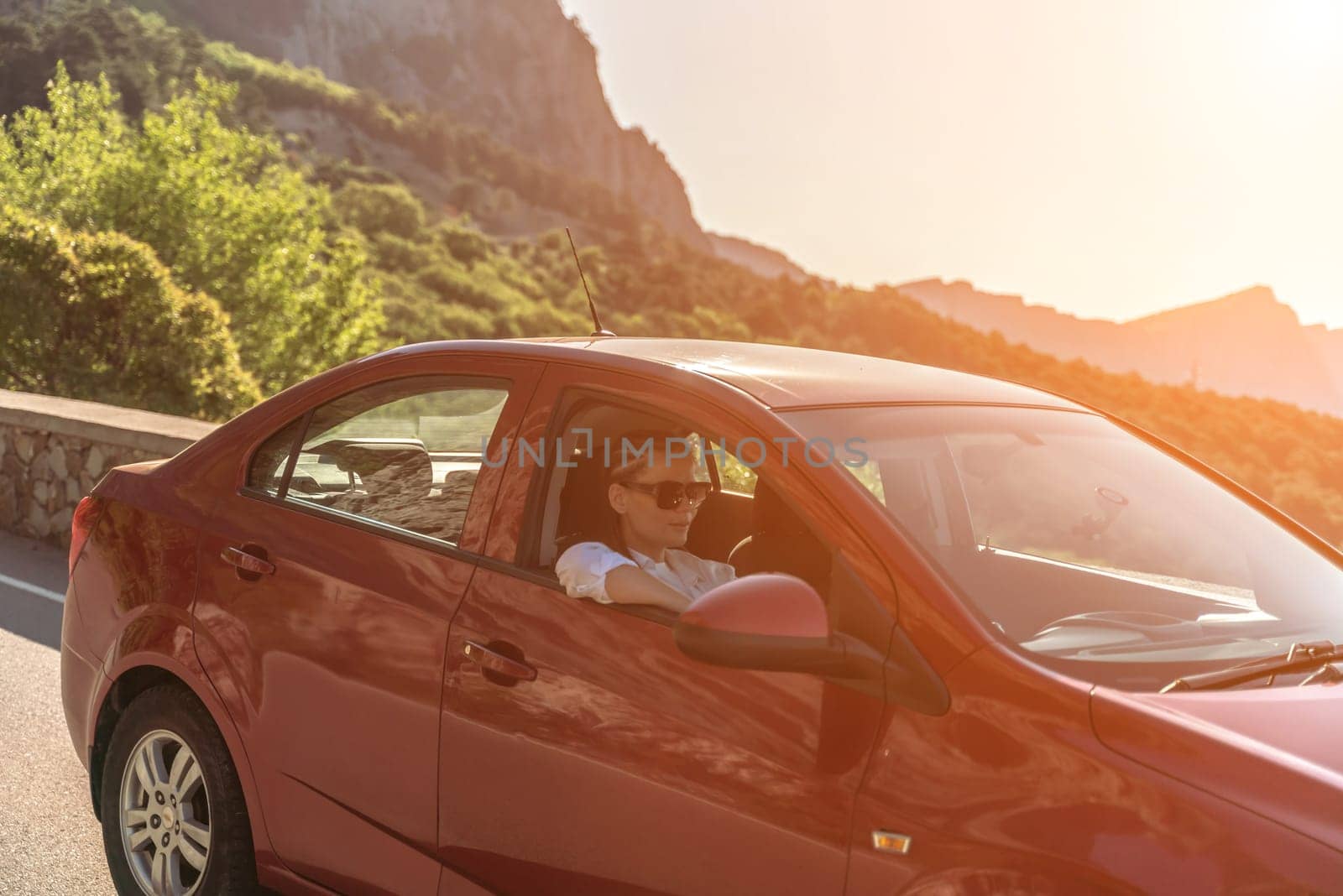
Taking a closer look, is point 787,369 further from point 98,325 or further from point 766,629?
point 98,325

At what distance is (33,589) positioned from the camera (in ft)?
26.4

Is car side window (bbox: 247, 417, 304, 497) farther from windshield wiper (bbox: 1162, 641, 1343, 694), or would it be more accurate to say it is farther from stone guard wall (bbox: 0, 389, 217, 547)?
stone guard wall (bbox: 0, 389, 217, 547)

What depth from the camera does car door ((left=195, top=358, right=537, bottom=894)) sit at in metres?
2.95

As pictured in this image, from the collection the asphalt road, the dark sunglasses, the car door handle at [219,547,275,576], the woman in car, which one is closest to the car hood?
the woman in car

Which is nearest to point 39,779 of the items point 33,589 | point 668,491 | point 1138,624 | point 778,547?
point 668,491

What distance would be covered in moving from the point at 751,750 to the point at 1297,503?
4947 centimetres

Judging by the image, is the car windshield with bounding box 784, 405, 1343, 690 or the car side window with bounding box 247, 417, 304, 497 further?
the car side window with bounding box 247, 417, 304, 497

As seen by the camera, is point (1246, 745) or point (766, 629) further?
point (766, 629)

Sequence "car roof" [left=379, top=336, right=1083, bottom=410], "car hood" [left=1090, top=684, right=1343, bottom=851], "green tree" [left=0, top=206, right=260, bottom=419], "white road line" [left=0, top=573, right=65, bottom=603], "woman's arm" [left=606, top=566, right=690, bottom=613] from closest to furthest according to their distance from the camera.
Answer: "car hood" [left=1090, top=684, right=1343, bottom=851], "woman's arm" [left=606, top=566, right=690, bottom=613], "car roof" [left=379, top=336, right=1083, bottom=410], "white road line" [left=0, top=573, right=65, bottom=603], "green tree" [left=0, top=206, right=260, bottom=419]

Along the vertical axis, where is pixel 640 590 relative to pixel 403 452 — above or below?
below

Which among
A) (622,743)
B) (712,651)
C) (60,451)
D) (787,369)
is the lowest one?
(60,451)

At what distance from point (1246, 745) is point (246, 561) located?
7.82ft

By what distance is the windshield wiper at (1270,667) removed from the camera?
228cm

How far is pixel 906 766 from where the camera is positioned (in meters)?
2.20
